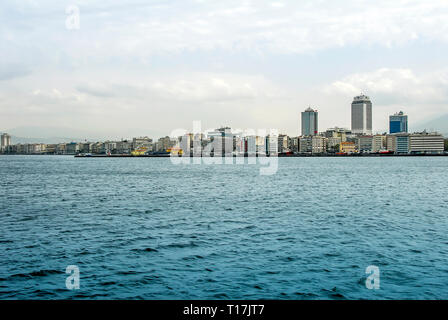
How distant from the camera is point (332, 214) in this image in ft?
77.7

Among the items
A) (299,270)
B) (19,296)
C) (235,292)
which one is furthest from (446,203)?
(19,296)

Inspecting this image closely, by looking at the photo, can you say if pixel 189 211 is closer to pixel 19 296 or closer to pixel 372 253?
pixel 372 253

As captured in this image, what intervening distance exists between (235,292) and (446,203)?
23.1 m

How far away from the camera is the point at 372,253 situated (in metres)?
14.7

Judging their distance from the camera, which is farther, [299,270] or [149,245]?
[149,245]

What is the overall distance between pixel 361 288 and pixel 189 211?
49.3 feet

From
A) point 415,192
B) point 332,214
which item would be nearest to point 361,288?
point 332,214

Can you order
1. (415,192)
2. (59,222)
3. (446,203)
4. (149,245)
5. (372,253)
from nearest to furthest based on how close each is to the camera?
(372,253) < (149,245) < (59,222) < (446,203) < (415,192)
